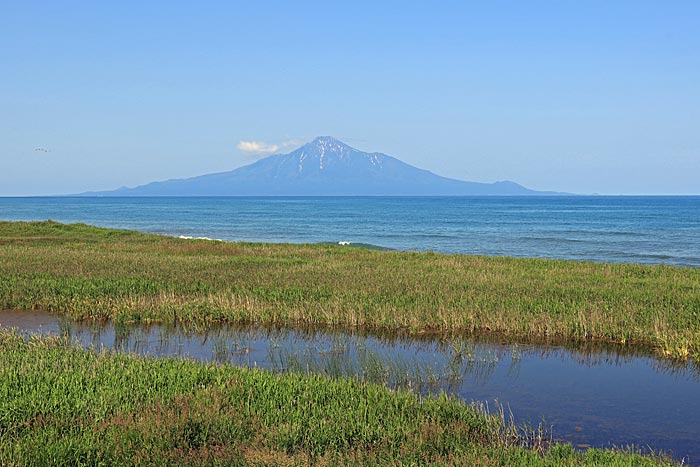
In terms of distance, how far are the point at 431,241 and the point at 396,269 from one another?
142ft

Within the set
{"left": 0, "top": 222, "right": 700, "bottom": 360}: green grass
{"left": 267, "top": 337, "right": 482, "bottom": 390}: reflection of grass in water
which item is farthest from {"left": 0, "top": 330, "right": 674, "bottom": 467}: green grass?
{"left": 0, "top": 222, "right": 700, "bottom": 360}: green grass

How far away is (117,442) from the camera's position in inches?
336

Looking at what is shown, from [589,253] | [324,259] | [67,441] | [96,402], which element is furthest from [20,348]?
[589,253]

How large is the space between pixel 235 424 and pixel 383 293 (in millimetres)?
13329

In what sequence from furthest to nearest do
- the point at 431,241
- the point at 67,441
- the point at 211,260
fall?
1. the point at 431,241
2. the point at 211,260
3. the point at 67,441

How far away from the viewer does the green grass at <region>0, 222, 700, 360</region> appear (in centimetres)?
1855

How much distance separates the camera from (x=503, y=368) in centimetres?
1521

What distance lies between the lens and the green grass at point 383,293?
18547 millimetres

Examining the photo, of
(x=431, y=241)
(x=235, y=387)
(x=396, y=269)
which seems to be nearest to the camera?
(x=235, y=387)

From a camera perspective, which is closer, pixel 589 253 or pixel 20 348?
pixel 20 348

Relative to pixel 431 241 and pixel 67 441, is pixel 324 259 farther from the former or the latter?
pixel 431 241

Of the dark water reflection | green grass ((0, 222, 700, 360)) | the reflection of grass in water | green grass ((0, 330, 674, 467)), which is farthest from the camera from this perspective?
green grass ((0, 222, 700, 360))

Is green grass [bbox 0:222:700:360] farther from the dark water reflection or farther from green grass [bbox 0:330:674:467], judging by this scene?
green grass [bbox 0:330:674:467]

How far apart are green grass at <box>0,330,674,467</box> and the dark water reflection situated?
6.27ft
